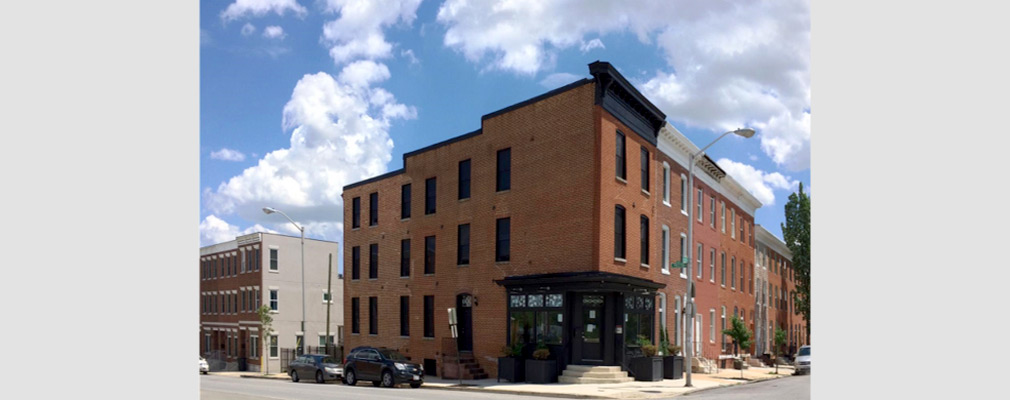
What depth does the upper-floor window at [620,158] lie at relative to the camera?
32.3m

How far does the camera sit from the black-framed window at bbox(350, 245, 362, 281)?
44.1 meters

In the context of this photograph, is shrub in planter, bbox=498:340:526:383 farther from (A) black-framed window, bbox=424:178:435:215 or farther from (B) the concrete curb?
(A) black-framed window, bbox=424:178:435:215

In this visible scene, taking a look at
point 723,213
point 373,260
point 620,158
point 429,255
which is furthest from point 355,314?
point 723,213

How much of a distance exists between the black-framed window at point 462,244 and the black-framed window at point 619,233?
24.3ft

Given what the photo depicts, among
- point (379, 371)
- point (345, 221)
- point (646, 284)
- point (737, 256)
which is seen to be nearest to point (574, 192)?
point (646, 284)

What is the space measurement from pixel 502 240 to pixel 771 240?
3431 centimetres

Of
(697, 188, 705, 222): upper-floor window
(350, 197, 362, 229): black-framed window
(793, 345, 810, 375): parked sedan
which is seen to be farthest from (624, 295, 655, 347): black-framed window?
(350, 197, 362, 229): black-framed window

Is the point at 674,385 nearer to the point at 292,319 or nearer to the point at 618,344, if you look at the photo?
the point at 618,344

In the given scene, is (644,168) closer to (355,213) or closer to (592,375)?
(592,375)

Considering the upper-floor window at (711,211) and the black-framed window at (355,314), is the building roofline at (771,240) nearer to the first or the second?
the upper-floor window at (711,211)

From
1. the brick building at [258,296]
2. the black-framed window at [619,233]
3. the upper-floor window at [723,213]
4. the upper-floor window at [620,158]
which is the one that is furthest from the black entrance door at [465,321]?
the brick building at [258,296]

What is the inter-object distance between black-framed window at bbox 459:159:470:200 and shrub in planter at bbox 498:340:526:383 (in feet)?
26.7

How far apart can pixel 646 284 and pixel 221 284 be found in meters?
43.3

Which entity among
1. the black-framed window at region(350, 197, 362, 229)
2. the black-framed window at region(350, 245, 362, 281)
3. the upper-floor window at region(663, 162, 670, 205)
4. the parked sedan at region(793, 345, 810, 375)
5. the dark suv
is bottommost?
the parked sedan at region(793, 345, 810, 375)
